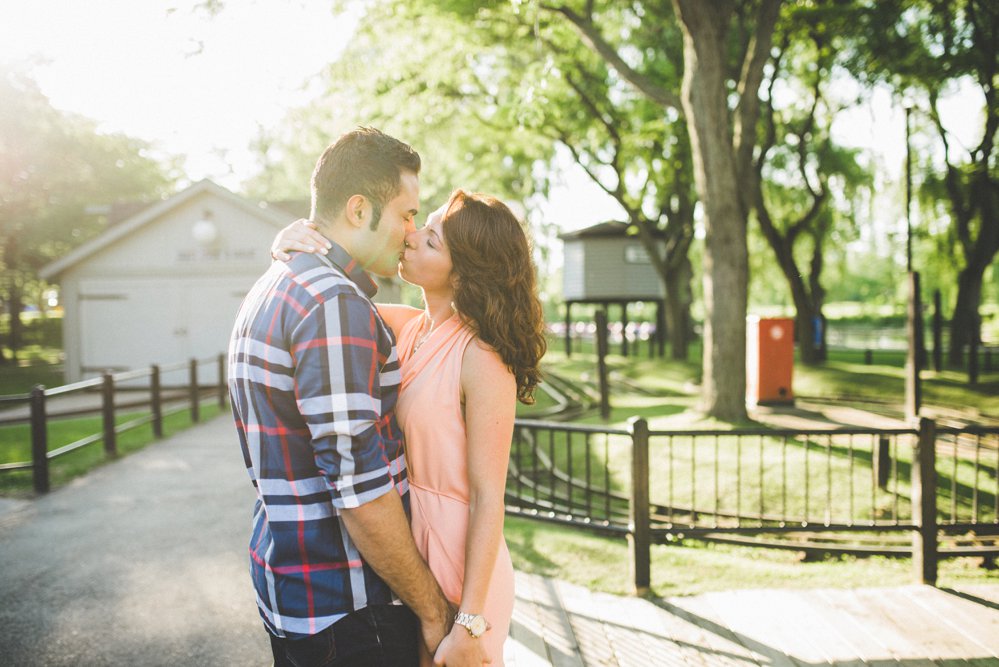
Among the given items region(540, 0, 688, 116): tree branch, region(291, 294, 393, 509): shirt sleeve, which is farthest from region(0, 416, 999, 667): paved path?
region(540, 0, 688, 116): tree branch

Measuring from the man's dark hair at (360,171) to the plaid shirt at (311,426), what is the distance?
6.8 inches

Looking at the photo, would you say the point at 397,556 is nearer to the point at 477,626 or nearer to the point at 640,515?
the point at 477,626

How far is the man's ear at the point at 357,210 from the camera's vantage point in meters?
1.92

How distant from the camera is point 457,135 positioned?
19938 mm

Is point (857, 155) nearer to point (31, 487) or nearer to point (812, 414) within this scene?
point (812, 414)

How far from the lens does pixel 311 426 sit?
5.33 feet

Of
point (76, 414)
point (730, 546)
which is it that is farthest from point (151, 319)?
point (730, 546)

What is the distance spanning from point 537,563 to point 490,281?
4.34 metres

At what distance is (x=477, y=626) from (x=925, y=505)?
4.55 m

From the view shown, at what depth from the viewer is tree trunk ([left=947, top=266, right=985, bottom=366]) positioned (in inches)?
806

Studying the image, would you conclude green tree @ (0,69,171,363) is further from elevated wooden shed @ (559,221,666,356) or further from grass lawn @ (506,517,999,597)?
grass lawn @ (506,517,999,597)

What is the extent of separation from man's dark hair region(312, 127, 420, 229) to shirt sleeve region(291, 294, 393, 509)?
396mm

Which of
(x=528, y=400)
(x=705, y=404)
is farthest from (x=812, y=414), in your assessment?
(x=528, y=400)

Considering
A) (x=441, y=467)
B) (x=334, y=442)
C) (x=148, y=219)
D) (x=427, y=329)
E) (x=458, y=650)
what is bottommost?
(x=458, y=650)
